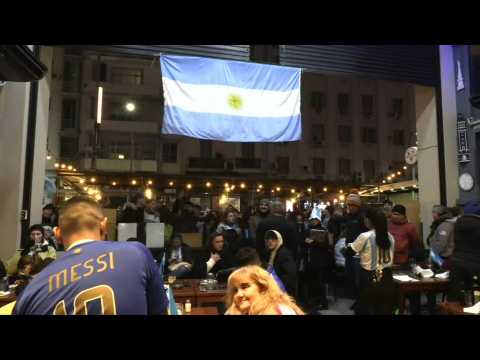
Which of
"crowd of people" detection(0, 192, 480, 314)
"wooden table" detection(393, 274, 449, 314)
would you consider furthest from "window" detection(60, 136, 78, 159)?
"wooden table" detection(393, 274, 449, 314)

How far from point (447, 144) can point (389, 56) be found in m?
3.07

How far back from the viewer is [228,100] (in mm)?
6738

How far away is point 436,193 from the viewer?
32.4 ft

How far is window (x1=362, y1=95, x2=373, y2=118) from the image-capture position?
3253 cm

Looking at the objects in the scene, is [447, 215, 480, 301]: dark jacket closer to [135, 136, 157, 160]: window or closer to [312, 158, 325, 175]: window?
[135, 136, 157, 160]: window

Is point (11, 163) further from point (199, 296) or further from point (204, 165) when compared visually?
point (204, 165)

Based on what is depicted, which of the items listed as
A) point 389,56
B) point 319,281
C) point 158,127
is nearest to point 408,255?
point 319,281

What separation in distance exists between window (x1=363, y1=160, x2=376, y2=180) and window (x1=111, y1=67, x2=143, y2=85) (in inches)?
837

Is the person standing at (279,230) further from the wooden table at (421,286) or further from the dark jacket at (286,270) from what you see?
the wooden table at (421,286)

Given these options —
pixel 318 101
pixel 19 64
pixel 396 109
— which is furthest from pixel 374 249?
pixel 396 109

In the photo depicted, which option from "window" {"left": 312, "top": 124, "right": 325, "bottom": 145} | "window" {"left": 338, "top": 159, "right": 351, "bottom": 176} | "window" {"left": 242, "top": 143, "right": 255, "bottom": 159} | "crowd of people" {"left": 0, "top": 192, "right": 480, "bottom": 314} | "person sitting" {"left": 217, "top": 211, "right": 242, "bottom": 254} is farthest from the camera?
"window" {"left": 338, "top": 159, "right": 351, "bottom": 176}

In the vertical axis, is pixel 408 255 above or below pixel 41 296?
below

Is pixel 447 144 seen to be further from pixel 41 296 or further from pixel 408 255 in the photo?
pixel 41 296

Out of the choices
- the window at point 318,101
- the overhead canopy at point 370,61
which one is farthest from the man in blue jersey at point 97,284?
the window at point 318,101
